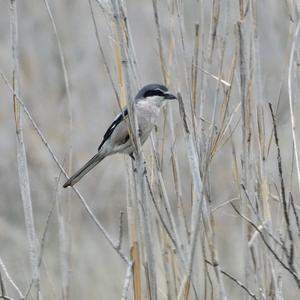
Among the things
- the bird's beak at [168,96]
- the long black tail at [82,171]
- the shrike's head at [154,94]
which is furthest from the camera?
the shrike's head at [154,94]

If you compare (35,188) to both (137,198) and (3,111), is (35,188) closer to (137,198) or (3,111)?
(3,111)

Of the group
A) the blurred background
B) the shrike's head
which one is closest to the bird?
the shrike's head

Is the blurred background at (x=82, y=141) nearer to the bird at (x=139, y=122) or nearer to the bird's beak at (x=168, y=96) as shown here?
the bird at (x=139, y=122)

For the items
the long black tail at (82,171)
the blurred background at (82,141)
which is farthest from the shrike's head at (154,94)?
the blurred background at (82,141)

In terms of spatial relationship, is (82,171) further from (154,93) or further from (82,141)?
(82,141)

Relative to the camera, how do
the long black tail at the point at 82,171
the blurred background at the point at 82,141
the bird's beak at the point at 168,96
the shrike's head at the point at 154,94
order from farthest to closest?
the blurred background at the point at 82,141
the shrike's head at the point at 154,94
the bird's beak at the point at 168,96
the long black tail at the point at 82,171

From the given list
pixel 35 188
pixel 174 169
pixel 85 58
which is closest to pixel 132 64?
pixel 174 169

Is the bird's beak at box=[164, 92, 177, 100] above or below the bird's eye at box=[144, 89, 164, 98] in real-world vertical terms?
above

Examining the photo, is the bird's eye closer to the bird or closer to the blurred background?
the bird

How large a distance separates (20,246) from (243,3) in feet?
11.2

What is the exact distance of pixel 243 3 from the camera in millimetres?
2082

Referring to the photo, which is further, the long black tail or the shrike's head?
the shrike's head

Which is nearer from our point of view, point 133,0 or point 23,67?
point 23,67

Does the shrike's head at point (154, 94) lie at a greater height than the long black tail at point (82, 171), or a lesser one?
greater
